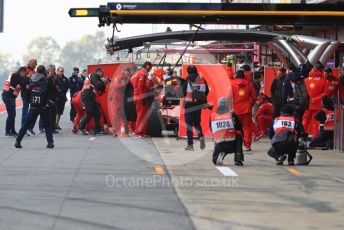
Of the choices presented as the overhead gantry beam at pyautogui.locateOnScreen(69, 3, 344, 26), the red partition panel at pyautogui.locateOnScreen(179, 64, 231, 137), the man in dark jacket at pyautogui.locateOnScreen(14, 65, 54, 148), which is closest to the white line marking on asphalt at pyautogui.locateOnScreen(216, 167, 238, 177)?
the overhead gantry beam at pyautogui.locateOnScreen(69, 3, 344, 26)

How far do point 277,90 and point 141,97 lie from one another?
3679mm

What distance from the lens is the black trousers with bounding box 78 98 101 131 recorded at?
25.1 metres

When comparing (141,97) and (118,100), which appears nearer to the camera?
(141,97)

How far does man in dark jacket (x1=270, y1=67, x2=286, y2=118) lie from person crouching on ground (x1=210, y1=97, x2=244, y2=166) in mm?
4739

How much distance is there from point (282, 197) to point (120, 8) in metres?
7.46

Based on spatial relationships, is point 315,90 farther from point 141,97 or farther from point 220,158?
point 220,158

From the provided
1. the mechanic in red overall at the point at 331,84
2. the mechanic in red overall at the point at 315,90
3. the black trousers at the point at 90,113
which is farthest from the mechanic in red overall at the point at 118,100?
the mechanic in red overall at the point at 331,84

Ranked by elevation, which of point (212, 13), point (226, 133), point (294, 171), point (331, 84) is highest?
point (212, 13)

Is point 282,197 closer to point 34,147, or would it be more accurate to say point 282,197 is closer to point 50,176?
point 50,176

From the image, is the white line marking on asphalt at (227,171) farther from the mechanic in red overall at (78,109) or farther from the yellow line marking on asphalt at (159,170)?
the mechanic in red overall at (78,109)

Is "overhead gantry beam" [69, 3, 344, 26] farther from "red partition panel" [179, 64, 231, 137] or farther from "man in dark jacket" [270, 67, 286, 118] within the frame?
"red partition panel" [179, 64, 231, 137]

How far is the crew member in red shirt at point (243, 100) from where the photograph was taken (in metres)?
19.0

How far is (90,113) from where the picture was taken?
82.5 feet

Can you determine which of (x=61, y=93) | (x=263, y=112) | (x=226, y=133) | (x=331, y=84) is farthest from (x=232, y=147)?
(x=61, y=93)
